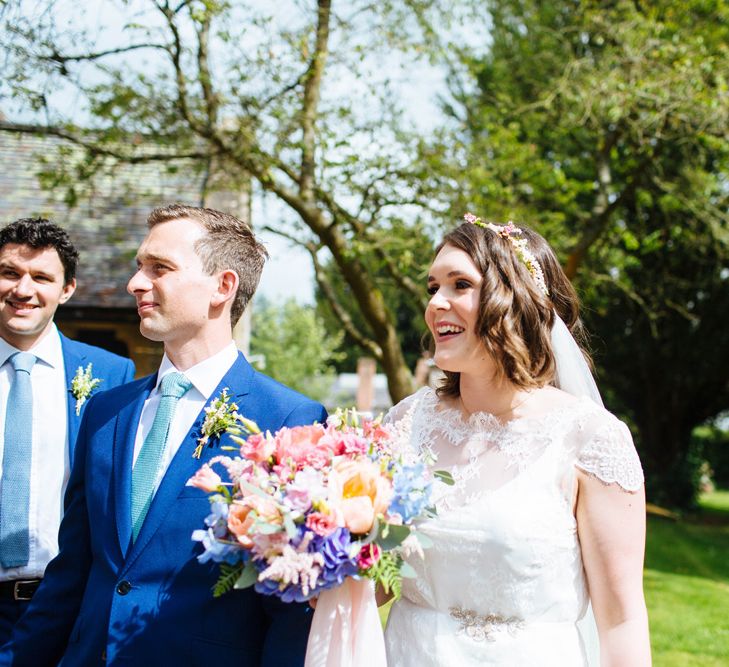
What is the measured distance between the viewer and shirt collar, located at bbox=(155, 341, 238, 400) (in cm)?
275

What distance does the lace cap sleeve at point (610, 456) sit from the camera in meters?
2.63

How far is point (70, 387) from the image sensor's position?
3668mm

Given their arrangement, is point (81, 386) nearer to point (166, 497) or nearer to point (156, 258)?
point (156, 258)

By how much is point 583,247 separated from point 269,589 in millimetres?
11010

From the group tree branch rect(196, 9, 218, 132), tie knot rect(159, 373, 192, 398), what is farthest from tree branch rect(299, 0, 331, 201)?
tie knot rect(159, 373, 192, 398)

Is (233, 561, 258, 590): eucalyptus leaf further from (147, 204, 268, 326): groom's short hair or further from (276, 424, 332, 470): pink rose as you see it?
(147, 204, 268, 326): groom's short hair

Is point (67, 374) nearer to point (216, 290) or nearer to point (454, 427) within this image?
point (216, 290)

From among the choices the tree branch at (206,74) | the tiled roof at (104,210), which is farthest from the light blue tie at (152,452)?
the tiled roof at (104,210)

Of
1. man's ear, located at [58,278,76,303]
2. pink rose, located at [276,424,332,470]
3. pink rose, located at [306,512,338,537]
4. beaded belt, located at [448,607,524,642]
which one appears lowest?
beaded belt, located at [448,607,524,642]

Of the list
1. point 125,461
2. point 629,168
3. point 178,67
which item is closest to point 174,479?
point 125,461

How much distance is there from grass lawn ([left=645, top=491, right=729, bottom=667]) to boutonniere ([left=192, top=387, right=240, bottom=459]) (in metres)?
6.42

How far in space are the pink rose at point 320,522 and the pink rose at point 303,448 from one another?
0.56 ft

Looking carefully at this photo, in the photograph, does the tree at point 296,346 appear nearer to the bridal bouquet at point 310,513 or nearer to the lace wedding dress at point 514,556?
the lace wedding dress at point 514,556

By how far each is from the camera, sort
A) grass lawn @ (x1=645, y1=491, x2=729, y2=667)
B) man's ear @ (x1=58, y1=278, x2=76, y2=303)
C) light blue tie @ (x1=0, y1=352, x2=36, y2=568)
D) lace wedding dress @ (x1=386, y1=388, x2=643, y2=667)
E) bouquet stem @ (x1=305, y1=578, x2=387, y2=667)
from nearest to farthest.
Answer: bouquet stem @ (x1=305, y1=578, x2=387, y2=667) → lace wedding dress @ (x1=386, y1=388, x2=643, y2=667) → light blue tie @ (x1=0, y1=352, x2=36, y2=568) → man's ear @ (x1=58, y1=278, x2=76, y2=303) → grass lawn @ (x1=645, y1=491, x2=729, y2=667)
